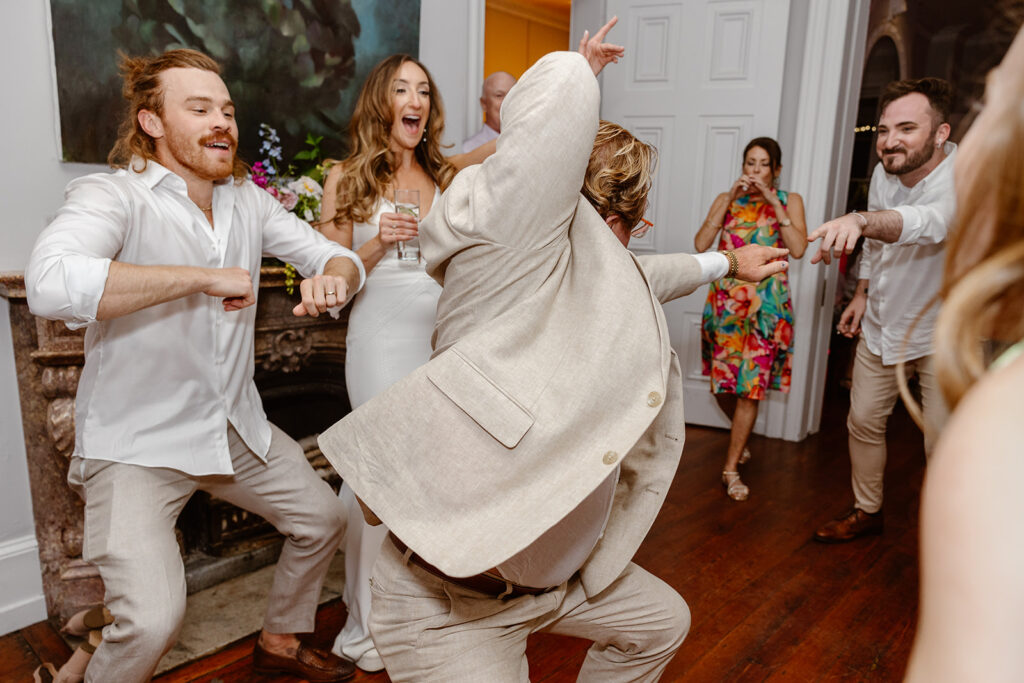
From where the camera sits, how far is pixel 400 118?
2.32m

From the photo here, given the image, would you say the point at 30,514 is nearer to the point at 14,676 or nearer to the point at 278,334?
the point at 14,676

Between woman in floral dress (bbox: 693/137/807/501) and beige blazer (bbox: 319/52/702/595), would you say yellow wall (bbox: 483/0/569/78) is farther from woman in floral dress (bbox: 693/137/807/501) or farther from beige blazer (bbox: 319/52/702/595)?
beige blazer (bbox: 319/52/702/595)

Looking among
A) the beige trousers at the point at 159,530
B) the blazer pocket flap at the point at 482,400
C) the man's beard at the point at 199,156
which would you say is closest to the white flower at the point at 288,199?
the man's beard at the point at 199,156

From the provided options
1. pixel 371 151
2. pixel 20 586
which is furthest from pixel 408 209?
pixel 20 586

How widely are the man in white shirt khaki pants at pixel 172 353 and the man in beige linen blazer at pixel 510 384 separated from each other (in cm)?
63

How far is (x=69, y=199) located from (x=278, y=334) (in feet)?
3.74

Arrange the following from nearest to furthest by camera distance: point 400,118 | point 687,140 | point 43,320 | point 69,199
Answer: point 69,199, point 43,320, point 400,118, point 687,140

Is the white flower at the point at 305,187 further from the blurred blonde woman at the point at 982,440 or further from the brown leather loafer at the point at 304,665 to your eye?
the blurred blonde woman at the point at 982,440

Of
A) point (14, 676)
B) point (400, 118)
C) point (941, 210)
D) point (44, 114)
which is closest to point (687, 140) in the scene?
point (941, 210)

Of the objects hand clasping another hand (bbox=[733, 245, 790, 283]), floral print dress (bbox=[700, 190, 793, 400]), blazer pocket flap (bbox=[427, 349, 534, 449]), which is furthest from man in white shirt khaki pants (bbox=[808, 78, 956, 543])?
blazer pocket flap (bbox=[427, 349, 534, 449])

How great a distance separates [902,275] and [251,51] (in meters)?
2.68

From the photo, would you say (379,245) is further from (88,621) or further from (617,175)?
(88,621)

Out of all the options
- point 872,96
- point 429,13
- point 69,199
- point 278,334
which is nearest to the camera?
point 69,199

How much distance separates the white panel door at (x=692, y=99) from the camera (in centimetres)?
416
